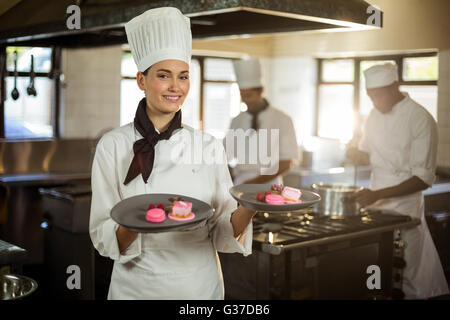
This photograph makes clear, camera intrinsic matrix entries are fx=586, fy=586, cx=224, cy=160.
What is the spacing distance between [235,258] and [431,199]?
122 centimetres

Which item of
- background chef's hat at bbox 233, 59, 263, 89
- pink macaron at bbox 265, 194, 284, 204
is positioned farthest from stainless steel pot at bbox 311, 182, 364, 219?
pink macaron at bbox 265, 194, 284, 204

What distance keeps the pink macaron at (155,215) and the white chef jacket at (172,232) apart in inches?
9.3

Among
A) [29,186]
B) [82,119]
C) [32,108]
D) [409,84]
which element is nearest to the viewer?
[409,84]

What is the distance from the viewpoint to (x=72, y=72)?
19.2 feet

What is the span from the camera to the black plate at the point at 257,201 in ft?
5.18

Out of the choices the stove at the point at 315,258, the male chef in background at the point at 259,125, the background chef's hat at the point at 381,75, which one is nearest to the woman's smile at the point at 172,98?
the stove at the point at 315,258

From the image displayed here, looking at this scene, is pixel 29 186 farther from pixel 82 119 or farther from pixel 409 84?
pixel 409 84

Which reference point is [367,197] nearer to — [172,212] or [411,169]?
[411,169]

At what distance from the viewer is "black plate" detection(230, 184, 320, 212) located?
1578mm

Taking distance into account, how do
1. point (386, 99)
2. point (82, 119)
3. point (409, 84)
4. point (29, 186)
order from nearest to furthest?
point (386, 99) → point (409, 84) → point (29, 186) → point (82, 119)

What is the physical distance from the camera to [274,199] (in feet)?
5.40

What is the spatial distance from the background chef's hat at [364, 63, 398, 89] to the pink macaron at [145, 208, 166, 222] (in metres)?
2.10

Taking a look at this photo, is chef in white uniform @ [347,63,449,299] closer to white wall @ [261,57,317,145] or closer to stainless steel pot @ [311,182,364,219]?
stainless steel pot @ [311,182,364,219]
